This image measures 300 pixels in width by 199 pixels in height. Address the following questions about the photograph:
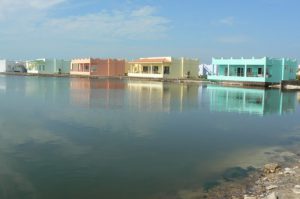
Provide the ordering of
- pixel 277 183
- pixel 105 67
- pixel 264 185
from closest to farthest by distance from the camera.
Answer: pixel 277 183, pixel 264 185, pixel 105 67

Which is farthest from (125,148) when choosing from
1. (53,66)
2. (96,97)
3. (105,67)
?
(53,66)

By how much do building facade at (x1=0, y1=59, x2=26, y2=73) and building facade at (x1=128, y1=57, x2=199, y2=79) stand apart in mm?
59934

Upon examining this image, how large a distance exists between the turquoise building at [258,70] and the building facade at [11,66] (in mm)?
82429

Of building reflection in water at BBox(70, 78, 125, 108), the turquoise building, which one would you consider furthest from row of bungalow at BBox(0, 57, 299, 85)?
building reflection in water at BBox(70, 78, 125, 108)

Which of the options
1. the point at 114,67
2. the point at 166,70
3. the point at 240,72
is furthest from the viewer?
the point at 114,67

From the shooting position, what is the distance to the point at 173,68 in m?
73.4

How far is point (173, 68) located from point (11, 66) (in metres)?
70.3

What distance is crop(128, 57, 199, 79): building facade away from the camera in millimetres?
73062

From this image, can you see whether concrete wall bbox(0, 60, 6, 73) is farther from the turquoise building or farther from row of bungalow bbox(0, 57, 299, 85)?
the turquoise building

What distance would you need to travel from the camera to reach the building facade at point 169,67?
73.1 metres

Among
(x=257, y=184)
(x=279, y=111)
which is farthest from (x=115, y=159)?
(x=279, y=111)

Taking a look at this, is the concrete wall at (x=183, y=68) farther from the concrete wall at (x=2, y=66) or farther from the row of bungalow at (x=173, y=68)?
the concrete wall at (x=2, y=66)

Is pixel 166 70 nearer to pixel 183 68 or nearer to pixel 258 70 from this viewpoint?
pixel 183 68

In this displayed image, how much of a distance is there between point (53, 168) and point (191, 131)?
7.97m
